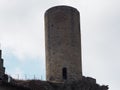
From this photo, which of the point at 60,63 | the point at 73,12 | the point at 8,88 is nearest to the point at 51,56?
the point at 60,63

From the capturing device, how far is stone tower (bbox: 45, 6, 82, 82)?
47.4 metres

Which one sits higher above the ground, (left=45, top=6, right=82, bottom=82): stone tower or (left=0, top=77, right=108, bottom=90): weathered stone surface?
(left=45, top=6, right=82, bottom=82): stone tower

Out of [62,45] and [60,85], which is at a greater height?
[62,45]

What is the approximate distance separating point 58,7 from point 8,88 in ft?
40.0

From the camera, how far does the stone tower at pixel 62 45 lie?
47.4 meters

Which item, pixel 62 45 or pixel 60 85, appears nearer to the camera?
pixel 60 85

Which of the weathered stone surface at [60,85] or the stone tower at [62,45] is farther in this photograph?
the stone tower at [62,45]

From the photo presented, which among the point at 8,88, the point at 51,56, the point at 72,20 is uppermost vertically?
the point at 72,20

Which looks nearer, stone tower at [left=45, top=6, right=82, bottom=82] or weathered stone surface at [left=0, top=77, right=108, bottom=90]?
weathered stone surface at [left=0, top=77, right=108, bottom=90]

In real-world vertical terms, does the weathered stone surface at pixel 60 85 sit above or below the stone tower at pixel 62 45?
below

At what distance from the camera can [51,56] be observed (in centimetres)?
4769

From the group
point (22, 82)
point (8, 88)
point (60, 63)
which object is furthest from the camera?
point (60, 63)

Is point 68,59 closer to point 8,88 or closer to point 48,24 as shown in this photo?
point 48,24

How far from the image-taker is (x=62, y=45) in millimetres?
47625
